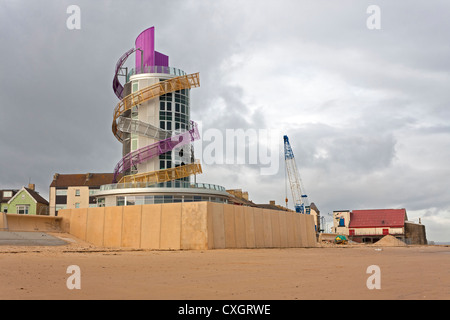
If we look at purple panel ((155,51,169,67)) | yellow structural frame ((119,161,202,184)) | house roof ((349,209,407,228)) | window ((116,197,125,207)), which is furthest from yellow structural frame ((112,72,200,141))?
house roof ((349,209,407,228))

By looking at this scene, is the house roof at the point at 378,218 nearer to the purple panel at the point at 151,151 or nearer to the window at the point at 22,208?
the window at the point at 22,208

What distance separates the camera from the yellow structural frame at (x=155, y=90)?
2104 inches

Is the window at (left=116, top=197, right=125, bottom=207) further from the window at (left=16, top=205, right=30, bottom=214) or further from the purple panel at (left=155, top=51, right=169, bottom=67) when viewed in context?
the window at (left=16, top=205, right=30, bottom=214)

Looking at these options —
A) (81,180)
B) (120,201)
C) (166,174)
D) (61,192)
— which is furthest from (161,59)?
(61,192)

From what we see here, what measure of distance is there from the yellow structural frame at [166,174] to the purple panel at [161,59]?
1244cm

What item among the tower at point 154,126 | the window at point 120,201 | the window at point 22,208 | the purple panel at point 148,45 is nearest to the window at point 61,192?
the window at point 22,208

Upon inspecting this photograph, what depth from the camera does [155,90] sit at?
53.7m

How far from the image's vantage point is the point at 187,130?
5591cm

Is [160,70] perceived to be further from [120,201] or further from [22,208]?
[22,208]

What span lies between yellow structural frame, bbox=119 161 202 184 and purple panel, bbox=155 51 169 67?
1244 cm

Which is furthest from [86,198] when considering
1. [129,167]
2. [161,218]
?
[161,218]

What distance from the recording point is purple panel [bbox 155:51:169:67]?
56781 mm
